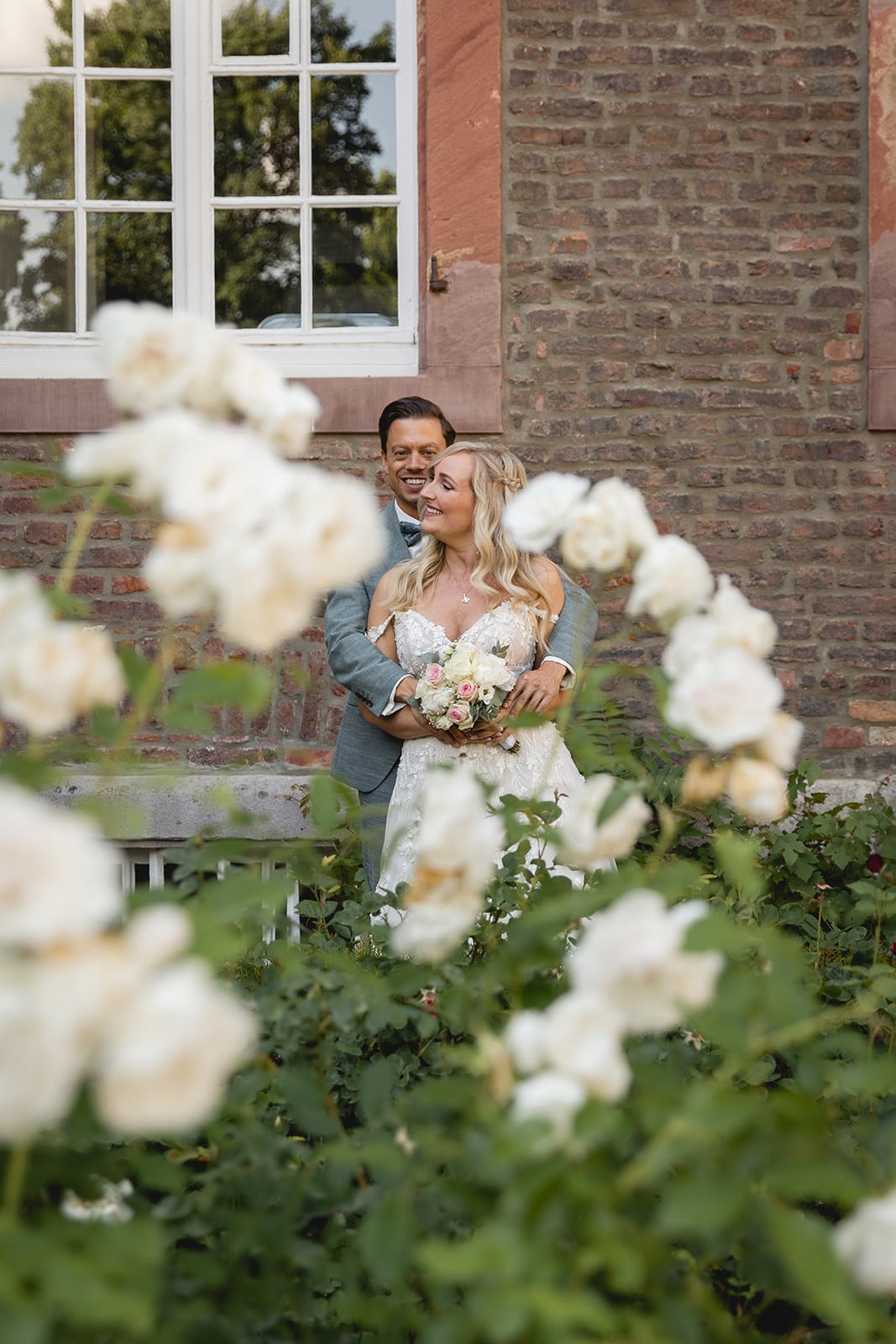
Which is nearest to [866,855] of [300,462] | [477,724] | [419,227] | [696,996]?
[477,724]

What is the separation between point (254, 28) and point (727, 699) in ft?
16.0

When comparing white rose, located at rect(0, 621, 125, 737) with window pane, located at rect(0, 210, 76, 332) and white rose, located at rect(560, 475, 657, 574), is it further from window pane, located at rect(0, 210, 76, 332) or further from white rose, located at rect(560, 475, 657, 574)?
window pane, located at rect(0, 210, 76, 332)

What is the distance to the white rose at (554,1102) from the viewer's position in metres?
0.98

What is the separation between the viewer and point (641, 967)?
0.99 meters

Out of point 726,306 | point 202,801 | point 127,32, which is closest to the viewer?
point 202,801

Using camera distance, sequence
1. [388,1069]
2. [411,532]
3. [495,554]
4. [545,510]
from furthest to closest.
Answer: [411,532], [495,554], [388,1069], [545,510]

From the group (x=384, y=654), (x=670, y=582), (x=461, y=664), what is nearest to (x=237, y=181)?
(x=384, y=654)

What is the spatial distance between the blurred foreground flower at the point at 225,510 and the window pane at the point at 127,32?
15.1ft

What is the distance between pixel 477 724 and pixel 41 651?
2862 mm

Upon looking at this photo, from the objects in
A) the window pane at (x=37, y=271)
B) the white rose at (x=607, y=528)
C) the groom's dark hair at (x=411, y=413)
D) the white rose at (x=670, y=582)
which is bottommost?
the white rose at (x=670, y=582)

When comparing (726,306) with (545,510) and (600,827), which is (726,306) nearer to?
(545,510)

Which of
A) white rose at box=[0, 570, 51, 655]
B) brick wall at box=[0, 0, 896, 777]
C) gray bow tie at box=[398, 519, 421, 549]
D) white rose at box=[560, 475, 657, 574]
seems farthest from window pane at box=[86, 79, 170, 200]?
white rose at box=[0, 570, 51, 655]

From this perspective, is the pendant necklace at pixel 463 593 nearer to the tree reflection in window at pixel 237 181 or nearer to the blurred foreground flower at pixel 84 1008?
the tree reflection in window at pixel 237 181

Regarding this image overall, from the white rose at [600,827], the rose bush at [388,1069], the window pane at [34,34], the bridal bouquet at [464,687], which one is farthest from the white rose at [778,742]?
the window pane at [34,34]
